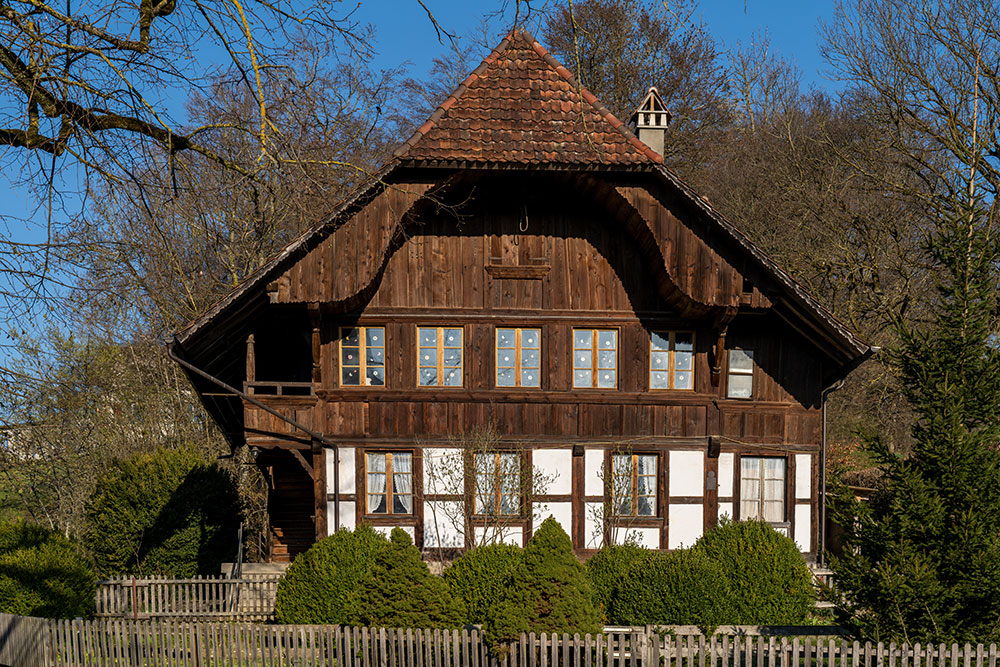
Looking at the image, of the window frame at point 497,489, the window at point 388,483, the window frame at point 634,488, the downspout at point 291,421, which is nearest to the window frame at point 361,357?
the downspout at point 291,421

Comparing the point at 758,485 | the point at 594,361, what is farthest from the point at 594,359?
the point at 758,485

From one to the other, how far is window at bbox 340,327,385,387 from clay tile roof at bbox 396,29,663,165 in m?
3.72

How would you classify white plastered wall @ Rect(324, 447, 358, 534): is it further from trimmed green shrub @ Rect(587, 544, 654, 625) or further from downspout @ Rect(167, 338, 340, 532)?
trimmed green shrub @ Rect(587, 544, 654, 625)

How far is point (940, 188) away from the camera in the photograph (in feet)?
88.8

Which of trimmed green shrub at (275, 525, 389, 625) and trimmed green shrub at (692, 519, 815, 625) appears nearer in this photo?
trimmed green shrub at (275, 525, 389, 625)

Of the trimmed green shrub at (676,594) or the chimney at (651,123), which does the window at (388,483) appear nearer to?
the trimmed green shrub at (676,594)

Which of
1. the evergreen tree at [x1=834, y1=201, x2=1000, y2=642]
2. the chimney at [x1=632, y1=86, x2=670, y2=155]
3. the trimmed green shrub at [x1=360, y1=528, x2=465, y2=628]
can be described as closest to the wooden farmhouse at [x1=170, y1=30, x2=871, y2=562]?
the chimney at [x1=632, y1=86, x2=670, y2=155]

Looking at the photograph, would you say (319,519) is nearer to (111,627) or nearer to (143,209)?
(111,627)

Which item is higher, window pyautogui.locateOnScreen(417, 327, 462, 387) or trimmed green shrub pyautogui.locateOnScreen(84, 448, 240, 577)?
window pyautogui.locateOnScreen(417, 327, 462, 387)

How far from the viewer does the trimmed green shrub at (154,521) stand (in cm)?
2420

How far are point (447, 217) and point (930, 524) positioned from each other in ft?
34.1

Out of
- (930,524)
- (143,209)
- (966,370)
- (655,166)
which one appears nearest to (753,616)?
(930,524)

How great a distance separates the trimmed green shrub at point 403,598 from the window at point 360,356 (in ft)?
15.9

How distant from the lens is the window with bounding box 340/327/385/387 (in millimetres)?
18078
